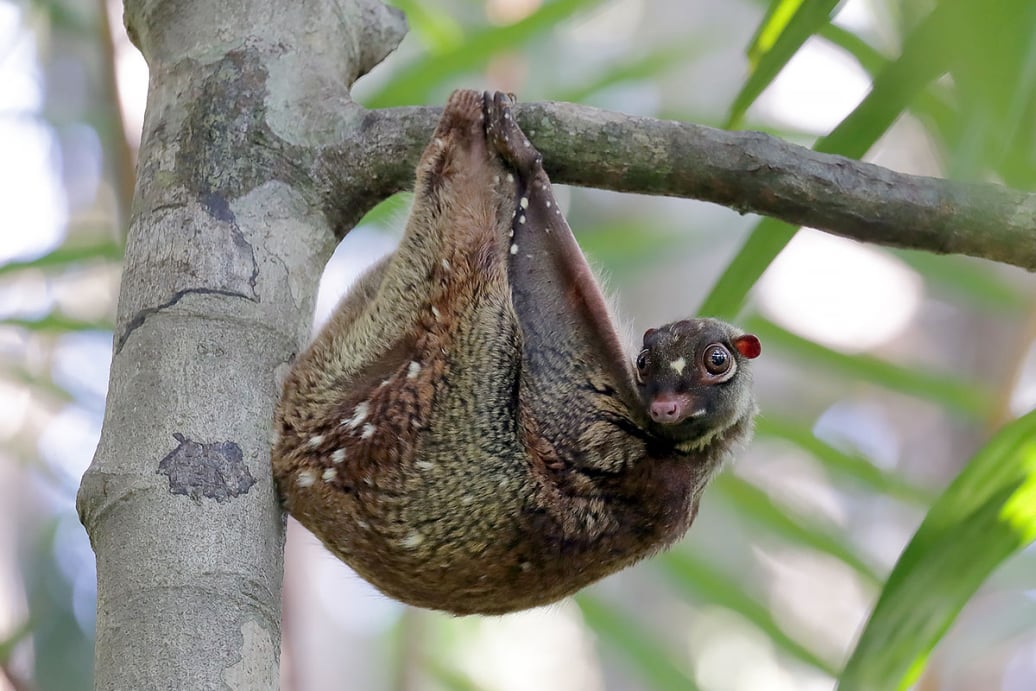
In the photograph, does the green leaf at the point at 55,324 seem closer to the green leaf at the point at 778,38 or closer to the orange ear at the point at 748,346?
the orange ear at the point at 748,346

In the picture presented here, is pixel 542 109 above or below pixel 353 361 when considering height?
above

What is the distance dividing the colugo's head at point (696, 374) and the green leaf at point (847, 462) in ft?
1.82

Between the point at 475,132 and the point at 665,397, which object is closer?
the point at 475,132

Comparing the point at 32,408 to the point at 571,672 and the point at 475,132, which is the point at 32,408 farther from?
the point at 571,672

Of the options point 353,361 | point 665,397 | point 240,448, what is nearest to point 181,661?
point 240,448

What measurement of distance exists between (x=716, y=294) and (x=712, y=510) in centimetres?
359

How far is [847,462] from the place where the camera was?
3.09m

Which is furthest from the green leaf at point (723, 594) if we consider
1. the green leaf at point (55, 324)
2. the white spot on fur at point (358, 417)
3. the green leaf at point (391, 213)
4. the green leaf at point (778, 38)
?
the green leaf at point (55, 324)

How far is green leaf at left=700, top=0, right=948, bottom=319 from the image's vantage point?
122 centimetres

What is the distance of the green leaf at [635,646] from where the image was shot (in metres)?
3.02

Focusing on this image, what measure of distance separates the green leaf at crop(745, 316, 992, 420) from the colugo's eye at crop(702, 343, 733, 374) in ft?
2.35

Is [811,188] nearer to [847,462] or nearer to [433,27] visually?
[847,462]

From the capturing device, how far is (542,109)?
1929mm

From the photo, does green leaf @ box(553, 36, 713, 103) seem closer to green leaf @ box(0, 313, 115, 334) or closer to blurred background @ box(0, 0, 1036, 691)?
blurred background @ box(0, 0, 1036, 691)
